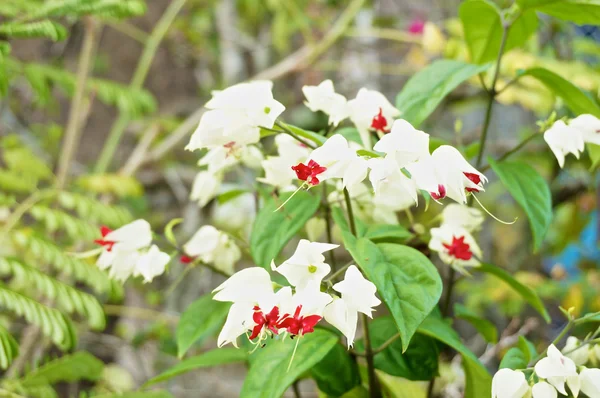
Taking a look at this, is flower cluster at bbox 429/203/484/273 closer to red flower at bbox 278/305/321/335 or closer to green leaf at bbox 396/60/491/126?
green leaf at bbox 396/60/491/126

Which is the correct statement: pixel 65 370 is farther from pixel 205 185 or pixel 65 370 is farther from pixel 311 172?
pixel 311 172

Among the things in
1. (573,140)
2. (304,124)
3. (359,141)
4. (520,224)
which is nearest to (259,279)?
(359,141)

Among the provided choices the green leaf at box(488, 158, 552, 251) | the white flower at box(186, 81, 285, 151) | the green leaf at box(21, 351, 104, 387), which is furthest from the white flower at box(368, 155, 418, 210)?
the green leaf at box(21, 351, 104, 387)

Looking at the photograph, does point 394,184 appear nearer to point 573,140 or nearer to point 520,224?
point 573,140

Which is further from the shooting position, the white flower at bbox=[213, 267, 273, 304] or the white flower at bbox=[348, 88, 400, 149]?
the white flower at bbox=[348, 88, 400, 149]

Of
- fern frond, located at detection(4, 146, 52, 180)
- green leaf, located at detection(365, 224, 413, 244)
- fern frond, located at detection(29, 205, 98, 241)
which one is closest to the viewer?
green leaf, located at detection(365, 224, 413, 244)

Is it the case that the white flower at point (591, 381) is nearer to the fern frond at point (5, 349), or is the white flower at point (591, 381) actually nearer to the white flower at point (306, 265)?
the white flower at point (306, 265)
